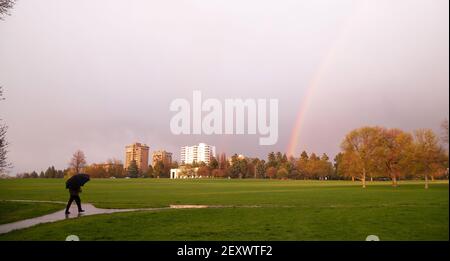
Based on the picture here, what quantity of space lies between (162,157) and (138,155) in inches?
551

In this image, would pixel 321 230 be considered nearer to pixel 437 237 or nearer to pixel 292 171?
pixel 437 237

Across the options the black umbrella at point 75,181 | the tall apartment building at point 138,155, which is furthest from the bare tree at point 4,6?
the tall apartment building at point 138,155

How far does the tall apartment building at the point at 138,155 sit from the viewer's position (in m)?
146

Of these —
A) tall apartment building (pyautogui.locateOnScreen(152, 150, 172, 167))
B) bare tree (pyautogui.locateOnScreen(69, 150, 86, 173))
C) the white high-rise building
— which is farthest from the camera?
the white high-rise building

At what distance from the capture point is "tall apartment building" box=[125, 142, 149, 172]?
146375 mm

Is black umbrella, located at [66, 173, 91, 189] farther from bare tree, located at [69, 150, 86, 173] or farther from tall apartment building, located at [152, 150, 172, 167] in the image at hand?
tall apartment building, located at [152, 150, 172, 167]

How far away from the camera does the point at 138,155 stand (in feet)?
488

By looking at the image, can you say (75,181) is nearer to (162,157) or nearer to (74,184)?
(74,184)

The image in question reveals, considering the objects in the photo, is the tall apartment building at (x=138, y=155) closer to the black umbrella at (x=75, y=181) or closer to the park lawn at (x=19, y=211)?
the park lawn at (x=19, y=211)

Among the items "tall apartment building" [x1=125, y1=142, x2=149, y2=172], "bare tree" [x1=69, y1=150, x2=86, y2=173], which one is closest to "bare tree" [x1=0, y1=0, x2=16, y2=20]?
"bare tree" [x1=69, y1=150, x2=86, y2=173]

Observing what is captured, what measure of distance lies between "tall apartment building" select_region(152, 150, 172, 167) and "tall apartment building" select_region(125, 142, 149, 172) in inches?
281

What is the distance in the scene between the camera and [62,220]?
2102cm

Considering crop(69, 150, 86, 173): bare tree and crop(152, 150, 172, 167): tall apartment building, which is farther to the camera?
crop(152, 150, 172, 167): tall apartment building
